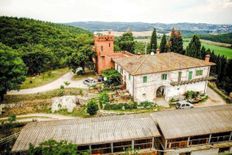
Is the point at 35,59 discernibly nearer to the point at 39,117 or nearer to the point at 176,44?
the point at 39,117

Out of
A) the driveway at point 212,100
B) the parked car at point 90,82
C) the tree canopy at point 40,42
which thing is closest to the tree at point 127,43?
the tree canopy at point 40,42

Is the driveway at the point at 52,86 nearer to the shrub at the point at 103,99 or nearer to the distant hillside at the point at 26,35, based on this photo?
the shrub at the point at 103,99

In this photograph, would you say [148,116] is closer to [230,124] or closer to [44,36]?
[230,124]

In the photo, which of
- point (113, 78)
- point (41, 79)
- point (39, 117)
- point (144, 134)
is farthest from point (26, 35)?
point (144, 134)

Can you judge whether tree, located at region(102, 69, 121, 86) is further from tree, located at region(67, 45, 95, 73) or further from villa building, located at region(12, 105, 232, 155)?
villa building, located at region(12, 105, 232, 155)

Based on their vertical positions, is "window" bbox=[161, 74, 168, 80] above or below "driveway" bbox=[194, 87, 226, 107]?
above

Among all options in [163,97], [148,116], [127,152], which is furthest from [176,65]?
[127,152]

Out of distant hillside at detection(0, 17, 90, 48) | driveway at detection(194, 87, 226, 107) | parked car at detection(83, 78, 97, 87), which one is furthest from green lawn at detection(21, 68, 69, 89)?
driveway at detection(194, 87, 226, 107)
